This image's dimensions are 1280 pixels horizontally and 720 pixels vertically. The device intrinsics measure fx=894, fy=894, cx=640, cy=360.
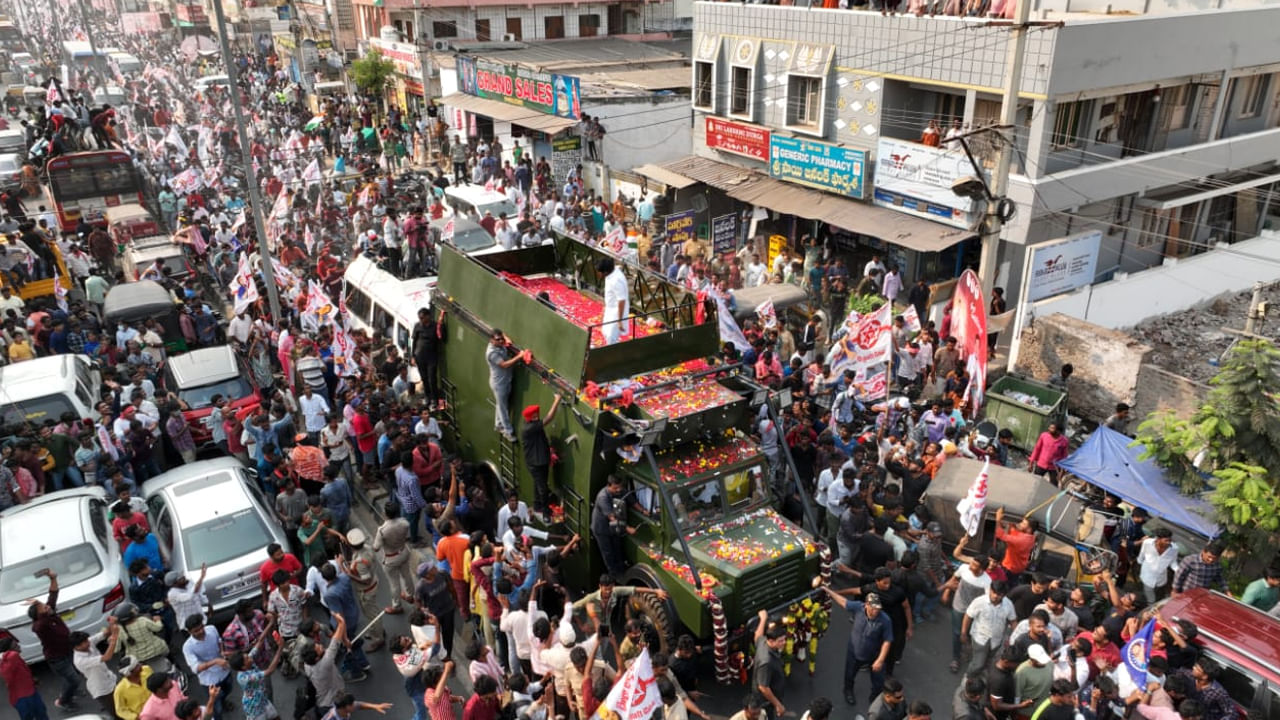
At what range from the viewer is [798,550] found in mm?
8914

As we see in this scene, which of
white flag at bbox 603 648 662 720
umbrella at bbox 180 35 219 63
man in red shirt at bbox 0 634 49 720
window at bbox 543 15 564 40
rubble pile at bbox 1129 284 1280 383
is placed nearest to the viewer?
white flag at bbox 603 648 662 720

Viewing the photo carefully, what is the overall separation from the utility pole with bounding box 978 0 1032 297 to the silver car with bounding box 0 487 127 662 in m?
12.9

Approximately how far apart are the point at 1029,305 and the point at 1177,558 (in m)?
7.20

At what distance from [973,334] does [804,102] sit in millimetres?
10341

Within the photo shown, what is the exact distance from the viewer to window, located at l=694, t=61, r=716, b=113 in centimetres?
2355

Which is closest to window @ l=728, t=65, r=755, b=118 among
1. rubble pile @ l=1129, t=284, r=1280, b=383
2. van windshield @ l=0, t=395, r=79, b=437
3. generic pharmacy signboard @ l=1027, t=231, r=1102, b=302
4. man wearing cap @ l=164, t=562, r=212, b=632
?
generic pharmacy signboard @ l=1027, t=231, r=1102, b=302

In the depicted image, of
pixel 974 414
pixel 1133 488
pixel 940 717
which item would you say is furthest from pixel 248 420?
pixel 1133 488

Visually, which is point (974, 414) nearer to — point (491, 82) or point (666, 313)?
point (666, 313)

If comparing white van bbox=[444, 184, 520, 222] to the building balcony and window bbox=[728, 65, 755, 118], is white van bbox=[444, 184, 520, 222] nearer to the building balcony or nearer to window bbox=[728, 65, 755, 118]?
window bbox=[728, 65, 755, 118]

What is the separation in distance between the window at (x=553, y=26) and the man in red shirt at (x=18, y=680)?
40.5m

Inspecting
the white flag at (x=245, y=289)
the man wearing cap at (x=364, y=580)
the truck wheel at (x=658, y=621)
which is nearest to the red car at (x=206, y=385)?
the white flag at (x=245, y=289)

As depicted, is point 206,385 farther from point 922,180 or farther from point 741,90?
point 741,90

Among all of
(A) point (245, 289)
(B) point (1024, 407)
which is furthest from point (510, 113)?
(B) point (1024, 407)

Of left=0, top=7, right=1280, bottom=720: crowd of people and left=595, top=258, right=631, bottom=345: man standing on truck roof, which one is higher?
left=595, top=258, right=631, bottom=345: man standing on truck roof
